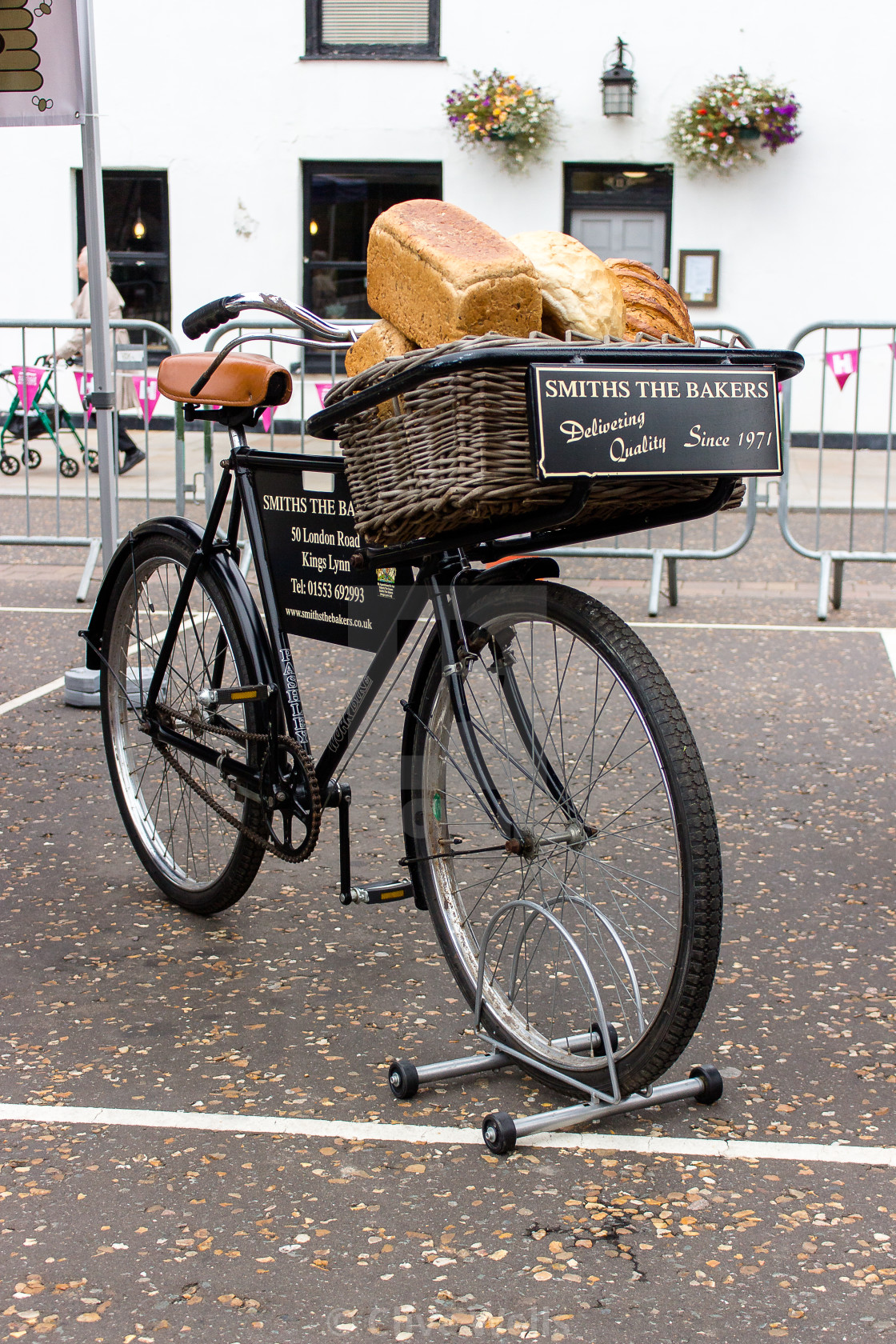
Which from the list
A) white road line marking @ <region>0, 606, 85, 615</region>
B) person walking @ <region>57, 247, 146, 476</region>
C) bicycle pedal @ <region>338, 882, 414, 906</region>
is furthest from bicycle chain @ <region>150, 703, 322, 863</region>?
person walking @ <region>57, 247, 146, 476</region>

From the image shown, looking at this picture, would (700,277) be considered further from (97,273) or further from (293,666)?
(293,666)

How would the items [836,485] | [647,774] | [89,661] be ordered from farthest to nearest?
[836,485] → [647,774] → [89,661]

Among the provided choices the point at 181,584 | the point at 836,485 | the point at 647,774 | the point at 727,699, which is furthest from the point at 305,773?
the point at 836,485

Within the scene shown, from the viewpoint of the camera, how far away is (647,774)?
4.30 meters

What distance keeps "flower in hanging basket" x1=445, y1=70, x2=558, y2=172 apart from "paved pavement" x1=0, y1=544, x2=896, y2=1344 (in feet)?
44.7

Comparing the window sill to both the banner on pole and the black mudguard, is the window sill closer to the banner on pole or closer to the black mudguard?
the banner on pole

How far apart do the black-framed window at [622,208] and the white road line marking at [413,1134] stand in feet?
51.1

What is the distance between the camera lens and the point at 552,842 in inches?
107

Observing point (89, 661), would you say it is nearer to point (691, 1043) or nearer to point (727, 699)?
point (691, 1043)

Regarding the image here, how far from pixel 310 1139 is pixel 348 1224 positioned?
0.29 m

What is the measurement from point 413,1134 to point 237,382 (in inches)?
63.0

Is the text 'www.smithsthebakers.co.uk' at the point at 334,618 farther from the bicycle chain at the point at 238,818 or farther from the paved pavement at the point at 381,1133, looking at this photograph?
the paved pavement at the point at 381,1133

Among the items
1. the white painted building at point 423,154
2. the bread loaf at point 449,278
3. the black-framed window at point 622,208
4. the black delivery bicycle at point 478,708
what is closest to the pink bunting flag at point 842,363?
the white painted building at point 423,154

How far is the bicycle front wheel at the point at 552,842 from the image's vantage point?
250cm
